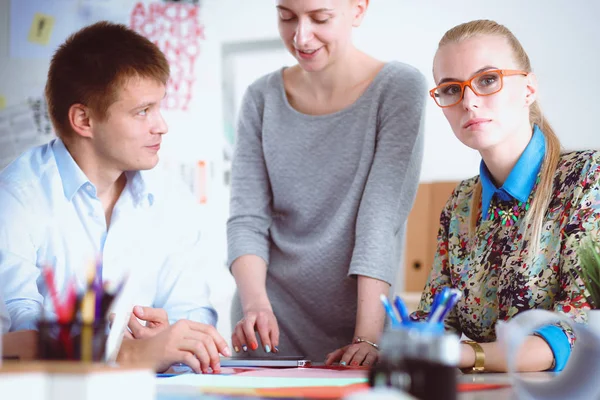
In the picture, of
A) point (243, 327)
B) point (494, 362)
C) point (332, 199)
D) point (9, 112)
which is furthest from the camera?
point (9, 112)

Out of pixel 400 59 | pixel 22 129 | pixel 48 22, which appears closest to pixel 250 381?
pixel 400 59

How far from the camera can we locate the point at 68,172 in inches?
58.7

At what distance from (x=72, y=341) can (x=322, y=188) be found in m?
1.01

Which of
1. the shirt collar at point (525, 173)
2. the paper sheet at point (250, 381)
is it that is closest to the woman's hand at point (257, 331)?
the paper sheet at point (250, 381)

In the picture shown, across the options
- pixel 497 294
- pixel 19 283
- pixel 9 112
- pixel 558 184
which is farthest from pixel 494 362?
pixel 9 112

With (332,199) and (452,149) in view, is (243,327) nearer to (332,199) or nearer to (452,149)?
(332,199)

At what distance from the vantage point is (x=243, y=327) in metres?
1.46

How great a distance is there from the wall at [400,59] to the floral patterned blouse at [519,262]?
1622 millimetres

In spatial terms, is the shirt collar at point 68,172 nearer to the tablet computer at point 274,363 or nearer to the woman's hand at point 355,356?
the tablet computer at point 274,363

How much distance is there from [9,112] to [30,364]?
3341 mm

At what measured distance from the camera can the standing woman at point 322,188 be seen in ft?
4.84

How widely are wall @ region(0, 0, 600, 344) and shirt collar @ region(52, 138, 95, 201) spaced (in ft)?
5.81

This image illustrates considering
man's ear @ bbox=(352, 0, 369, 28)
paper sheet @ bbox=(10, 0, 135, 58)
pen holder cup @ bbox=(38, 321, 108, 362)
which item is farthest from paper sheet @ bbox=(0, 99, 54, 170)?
pen holder cup @ bbox=(38, 321, 108, 362)

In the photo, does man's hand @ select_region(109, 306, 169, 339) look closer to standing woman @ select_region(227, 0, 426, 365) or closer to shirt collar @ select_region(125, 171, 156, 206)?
standing woman @ select_region(227, 0, 426, 365)
